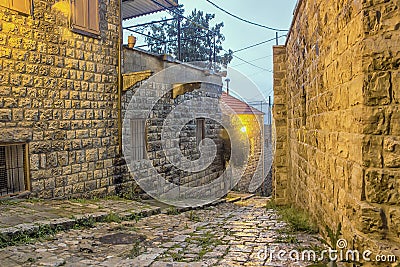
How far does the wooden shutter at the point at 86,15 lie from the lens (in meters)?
6.82

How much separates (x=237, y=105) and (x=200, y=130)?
4.62 m

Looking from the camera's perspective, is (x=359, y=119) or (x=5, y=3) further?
(x=5, y=3)

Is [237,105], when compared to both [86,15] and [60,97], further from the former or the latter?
[60,97]

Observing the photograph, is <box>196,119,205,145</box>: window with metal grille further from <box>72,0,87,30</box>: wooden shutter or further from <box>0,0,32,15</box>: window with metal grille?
<box>0,0,32,15</box>: window with metal grille

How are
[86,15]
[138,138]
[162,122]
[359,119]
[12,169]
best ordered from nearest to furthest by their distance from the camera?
[359,119] < [12,169] < [86,15] < [138,138] < [162,122]

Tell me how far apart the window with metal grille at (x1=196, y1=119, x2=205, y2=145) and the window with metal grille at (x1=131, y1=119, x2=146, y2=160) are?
3.55m

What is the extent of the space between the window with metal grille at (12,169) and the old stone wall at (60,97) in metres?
0.17

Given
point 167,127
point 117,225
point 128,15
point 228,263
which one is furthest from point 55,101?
point 128,15

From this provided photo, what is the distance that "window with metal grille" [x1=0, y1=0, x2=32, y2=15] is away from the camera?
18.3 feet

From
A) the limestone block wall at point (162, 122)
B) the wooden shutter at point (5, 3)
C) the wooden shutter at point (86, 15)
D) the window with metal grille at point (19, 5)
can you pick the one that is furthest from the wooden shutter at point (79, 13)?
the limestone block wall at point (162, 122)

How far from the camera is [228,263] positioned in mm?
3354

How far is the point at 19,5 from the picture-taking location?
5.77m

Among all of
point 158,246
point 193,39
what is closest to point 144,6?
point 193,39

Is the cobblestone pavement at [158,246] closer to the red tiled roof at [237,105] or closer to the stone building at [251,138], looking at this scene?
the stone building at [251,138]
